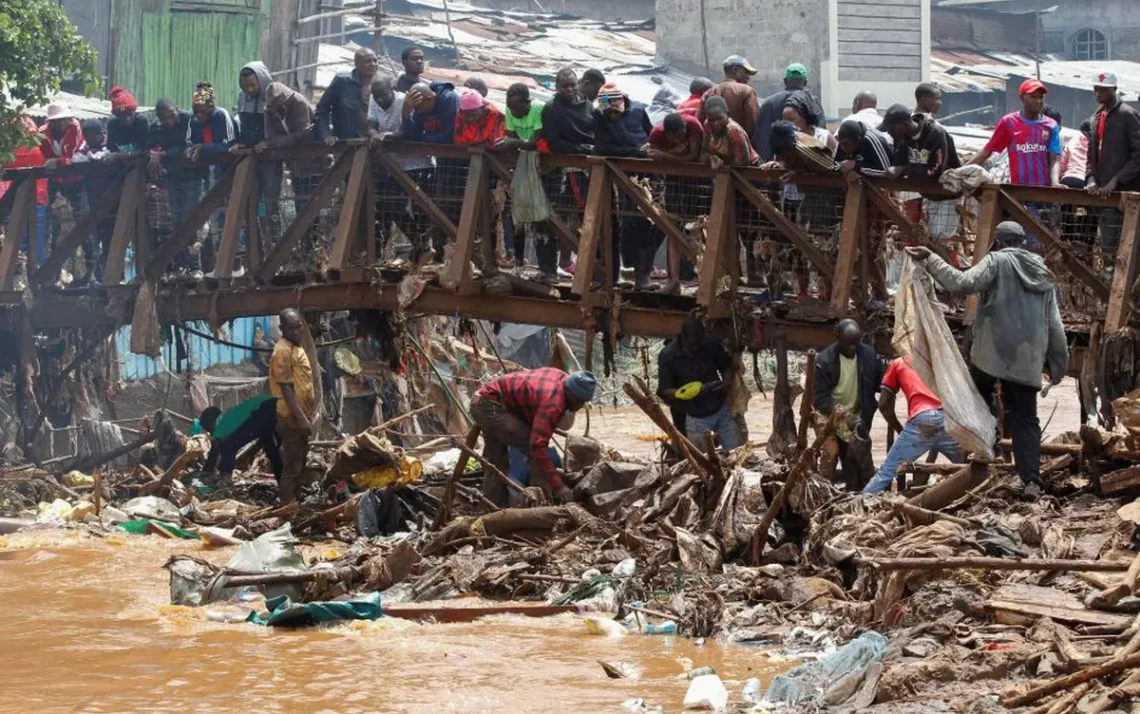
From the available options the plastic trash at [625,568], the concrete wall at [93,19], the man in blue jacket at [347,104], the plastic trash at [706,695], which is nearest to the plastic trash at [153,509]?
the man in blue jacket at [347,104]

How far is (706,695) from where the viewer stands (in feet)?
27.6

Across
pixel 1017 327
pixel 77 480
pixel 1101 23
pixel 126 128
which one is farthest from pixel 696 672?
pixel 1101 23

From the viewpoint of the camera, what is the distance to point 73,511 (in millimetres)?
14992

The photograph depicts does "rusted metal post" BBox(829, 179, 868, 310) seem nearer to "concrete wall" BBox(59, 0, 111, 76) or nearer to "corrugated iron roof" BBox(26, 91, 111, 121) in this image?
"corrugated iron roof" BBox(26, 91, 111, 121)

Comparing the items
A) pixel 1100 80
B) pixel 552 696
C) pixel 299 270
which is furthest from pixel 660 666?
pixel 299 270

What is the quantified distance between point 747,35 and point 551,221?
18.1 m

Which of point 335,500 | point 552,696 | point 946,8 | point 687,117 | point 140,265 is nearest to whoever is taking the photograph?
point 552,696

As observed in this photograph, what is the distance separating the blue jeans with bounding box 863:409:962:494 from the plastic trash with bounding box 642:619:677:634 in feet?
7.20

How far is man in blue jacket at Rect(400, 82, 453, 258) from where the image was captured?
47.2ft

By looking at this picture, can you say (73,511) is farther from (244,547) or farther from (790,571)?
(790,571)

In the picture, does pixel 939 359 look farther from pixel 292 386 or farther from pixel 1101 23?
pixel 1101 23

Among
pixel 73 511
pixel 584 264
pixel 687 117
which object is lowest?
pixel 73 511

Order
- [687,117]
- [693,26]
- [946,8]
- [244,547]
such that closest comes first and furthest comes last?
[244,547] < [687,117] < [693,26] < [946,8]

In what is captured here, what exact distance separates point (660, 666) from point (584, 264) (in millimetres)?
4726
